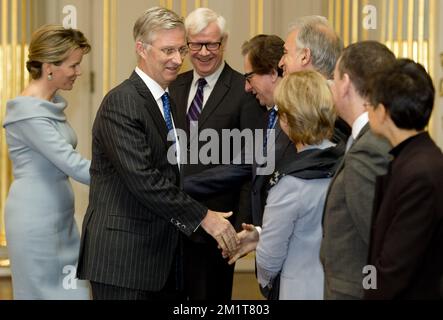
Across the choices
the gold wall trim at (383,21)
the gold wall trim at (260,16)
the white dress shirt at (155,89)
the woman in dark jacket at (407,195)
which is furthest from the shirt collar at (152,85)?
the gold wall trim at (383,21)

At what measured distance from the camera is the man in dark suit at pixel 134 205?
9.58 feet

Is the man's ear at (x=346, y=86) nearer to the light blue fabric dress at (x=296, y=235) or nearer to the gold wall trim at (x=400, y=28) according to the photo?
the light blue fabric dress at (x=296, y=235)

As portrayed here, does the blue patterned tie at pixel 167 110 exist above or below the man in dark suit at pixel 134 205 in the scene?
above

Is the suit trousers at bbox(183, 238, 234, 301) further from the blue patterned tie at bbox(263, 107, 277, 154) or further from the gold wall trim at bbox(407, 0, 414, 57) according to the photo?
the gold wall trim at bbox(407, 0, 414, 57)

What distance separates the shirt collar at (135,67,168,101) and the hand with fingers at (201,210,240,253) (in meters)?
0.47

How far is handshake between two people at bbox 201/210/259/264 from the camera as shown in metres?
3.07

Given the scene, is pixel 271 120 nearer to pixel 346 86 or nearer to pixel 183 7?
pixel 346 86

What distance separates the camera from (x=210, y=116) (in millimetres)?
3689

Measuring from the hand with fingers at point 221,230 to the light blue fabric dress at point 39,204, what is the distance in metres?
0.62

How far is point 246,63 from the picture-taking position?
11.2 feet

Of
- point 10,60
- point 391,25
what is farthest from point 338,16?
point 10,60

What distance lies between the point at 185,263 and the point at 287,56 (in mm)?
Result: 1058

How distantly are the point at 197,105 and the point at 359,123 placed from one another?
4.49 ft
